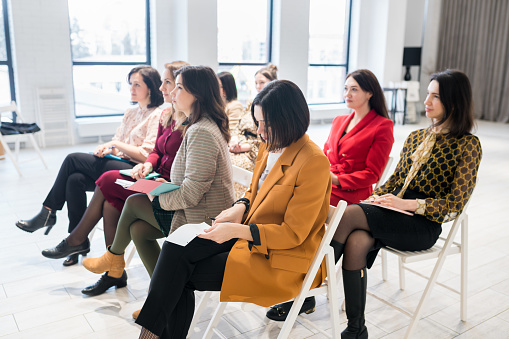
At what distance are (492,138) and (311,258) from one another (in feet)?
27.4

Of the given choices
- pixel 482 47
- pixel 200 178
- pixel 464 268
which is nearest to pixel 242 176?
pixel 200 178

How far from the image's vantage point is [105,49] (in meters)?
8.08

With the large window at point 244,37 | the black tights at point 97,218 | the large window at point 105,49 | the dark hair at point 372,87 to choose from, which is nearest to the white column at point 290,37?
the large window at point 244,37

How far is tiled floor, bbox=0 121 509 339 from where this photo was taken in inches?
94.8

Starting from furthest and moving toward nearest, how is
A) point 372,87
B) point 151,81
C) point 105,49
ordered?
point 105,49
point 151,81
point 372,87

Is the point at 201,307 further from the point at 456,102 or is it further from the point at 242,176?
the point at 456,102

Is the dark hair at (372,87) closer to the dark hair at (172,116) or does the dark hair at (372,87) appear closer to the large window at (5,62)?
the dark hair at (172,116)

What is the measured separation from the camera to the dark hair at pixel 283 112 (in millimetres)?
1888

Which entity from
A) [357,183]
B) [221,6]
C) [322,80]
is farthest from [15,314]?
[322,80]

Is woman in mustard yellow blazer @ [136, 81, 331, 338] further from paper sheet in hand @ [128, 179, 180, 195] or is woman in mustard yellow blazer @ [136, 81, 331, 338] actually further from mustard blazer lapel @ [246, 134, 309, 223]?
paper sheet in hand @ [128, 179, 180, 195]

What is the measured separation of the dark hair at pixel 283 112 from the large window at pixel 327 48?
30.0 ft

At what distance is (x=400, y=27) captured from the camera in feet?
35.3

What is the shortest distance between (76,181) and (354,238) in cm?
200

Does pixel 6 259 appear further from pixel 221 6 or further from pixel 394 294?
pixel 221 6
